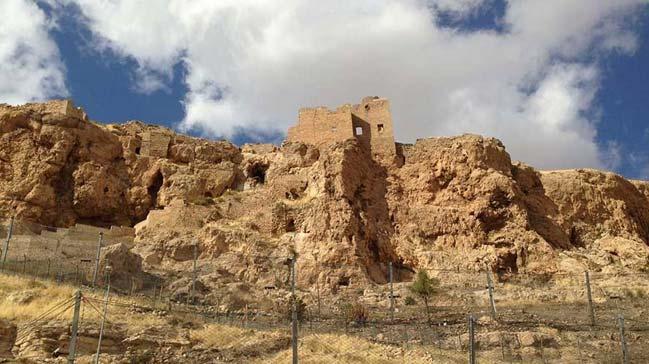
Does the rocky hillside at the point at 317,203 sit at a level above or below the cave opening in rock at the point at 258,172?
below

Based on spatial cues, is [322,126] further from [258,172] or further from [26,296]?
[26,296]

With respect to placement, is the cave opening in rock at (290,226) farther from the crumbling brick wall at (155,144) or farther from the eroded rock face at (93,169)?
the crumbling brick wall at (155,144)

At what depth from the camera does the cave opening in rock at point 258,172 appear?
4281cm

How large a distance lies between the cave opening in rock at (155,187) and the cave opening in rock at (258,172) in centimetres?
565

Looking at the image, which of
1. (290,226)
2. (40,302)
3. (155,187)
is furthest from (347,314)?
(155,187)

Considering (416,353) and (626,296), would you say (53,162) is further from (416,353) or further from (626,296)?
(626,296)

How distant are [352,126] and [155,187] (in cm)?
1303

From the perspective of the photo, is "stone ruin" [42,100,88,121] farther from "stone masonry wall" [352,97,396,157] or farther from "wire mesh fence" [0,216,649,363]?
"stone masonry wall" [352,97,396,157]

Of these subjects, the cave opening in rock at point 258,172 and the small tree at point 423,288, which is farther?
the cave opening in rock at point 258,172

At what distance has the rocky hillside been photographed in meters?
35.0

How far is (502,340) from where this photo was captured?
23.8 metres

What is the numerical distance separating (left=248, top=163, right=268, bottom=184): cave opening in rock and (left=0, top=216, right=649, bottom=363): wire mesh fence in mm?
10023

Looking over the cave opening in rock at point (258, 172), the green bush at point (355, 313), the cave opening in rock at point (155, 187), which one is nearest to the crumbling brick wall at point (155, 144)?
the cave opening in rock at point (155, 187)

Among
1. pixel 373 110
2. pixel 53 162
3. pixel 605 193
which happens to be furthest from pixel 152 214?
pixel 605 193
